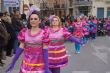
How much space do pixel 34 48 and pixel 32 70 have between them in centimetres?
34

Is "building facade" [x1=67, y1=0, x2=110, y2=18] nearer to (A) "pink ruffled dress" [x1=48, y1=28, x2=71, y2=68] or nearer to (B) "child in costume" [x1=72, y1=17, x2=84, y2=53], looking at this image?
(B) "child in costume" [x1=72, y1=17, x2=84, y2=53]

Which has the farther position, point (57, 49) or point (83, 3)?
point (83, 3)

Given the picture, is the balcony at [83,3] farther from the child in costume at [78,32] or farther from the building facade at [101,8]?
the child in costume at [78,32]

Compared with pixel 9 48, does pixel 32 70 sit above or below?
above

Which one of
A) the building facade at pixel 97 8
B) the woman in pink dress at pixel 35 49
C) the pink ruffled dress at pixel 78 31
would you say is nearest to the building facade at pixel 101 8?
the building facade at pixel 97 8

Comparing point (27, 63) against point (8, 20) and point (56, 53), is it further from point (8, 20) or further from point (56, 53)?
point (8, 20)

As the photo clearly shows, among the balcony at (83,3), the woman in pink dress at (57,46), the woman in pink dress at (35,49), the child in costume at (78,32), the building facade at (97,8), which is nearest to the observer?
the woman in pink dress at (35,49)

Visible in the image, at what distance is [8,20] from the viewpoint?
15.9 metres

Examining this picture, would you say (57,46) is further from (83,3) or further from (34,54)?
(83,3)

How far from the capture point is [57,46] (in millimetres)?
8828

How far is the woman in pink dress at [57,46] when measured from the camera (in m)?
8.55

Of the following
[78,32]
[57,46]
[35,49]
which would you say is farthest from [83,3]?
[35,49]

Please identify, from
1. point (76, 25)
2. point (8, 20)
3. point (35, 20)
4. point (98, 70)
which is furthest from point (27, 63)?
point (76, 25)

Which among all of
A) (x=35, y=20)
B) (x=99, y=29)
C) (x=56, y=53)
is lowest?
(x=99, y=29)
